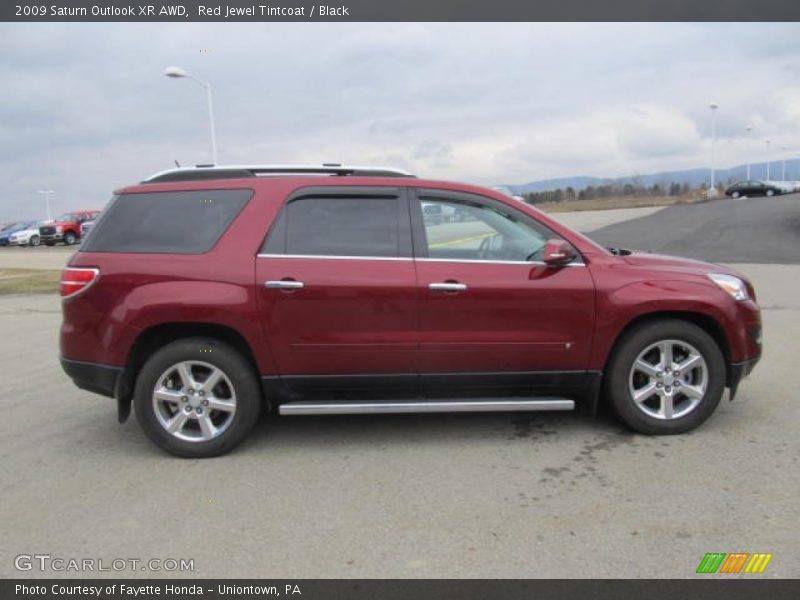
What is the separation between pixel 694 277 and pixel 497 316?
55.3 inches

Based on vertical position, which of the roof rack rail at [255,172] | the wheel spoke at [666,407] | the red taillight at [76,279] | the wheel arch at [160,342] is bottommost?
the wheel spoke at [666,407]

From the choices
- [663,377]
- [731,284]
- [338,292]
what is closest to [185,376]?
[338,292]

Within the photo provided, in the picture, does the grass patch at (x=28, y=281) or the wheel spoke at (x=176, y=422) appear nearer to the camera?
the wheel spoke at (x=176, y=422)

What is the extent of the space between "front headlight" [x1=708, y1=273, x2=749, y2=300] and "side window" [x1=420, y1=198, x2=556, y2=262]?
1204 millimetres

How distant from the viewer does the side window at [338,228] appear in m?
→ 4.25

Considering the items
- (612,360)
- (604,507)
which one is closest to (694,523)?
(604,507)

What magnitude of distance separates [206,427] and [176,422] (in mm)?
198

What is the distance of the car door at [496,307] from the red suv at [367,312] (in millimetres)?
10

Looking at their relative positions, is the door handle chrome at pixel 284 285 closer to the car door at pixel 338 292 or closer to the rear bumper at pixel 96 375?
the car door at pixel 338 292

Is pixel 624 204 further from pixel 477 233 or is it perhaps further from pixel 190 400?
pixel 190 400

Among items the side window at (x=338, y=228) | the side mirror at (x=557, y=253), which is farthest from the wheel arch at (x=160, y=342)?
the side mirror at (x=557, y=253)

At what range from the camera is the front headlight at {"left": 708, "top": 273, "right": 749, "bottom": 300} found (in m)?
4.41

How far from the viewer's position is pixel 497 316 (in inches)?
166

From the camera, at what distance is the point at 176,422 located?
13.9 ft
